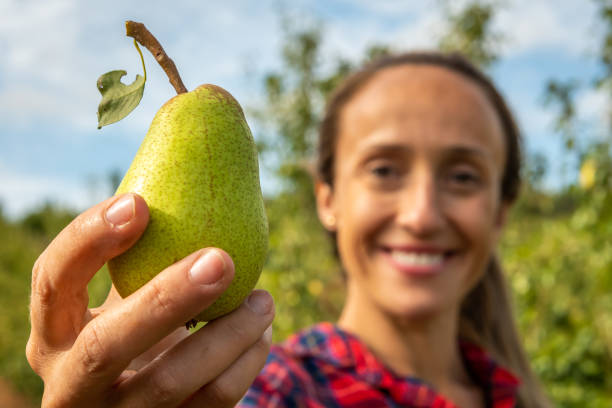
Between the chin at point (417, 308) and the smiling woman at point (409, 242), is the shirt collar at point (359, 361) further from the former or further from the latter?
the chin at point (417, 308)

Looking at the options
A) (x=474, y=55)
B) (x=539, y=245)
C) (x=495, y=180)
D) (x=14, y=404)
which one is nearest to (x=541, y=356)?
(x=539, y=245)

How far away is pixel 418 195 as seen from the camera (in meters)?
2.41

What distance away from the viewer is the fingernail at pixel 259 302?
40.5 inches

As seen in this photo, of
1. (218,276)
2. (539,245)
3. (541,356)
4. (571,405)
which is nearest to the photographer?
(218,276)

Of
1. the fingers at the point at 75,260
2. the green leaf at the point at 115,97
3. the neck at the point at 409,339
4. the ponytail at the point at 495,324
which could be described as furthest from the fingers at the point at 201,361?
the ponytail at the point at 495,324

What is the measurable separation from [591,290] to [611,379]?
27.2 inches

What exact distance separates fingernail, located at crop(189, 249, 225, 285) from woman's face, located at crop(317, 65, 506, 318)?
164 cm

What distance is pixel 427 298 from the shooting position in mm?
2512

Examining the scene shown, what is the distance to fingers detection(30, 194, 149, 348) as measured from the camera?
0.90 metres

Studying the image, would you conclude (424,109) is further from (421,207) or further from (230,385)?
(230,385)

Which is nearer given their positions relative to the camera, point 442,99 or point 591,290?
point 442,99

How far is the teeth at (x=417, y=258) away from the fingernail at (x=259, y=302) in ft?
5.14

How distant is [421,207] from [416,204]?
36mm

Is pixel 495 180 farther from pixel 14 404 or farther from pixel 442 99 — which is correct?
pixel 14 404
